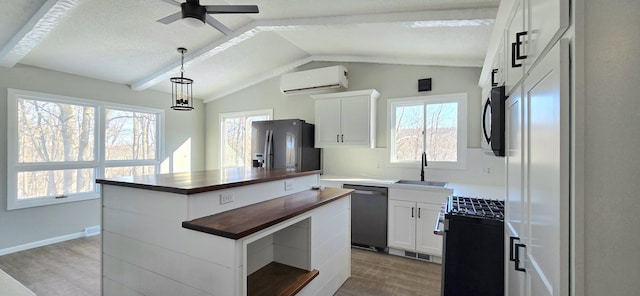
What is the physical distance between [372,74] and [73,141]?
462 centimetres

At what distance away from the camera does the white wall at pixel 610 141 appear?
0.63m

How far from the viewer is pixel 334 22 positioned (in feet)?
9.73

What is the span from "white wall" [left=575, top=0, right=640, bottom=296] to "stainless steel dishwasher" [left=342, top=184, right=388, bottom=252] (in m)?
2.77

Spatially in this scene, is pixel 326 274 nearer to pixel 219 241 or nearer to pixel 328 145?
pixel 219 241

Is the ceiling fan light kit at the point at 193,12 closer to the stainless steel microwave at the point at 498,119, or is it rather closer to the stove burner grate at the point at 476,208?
the stainless steel microwave at the point at 498,119

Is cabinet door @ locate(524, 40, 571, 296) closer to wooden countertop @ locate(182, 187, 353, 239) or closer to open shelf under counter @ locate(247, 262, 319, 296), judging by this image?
wooden countertop @ locate(182, 187, 353, 239)

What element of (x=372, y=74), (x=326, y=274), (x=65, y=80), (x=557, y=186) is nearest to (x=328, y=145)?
(x=372, y=74)

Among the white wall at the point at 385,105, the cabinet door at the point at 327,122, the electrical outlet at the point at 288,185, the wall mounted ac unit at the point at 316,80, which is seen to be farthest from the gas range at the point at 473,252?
the wall mounted ac unit at the point at 316,80

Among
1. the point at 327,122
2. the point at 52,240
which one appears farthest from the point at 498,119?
the point at 52,240

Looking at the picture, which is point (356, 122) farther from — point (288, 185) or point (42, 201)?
point (42, 201)

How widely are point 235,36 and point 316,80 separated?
134 centimetres

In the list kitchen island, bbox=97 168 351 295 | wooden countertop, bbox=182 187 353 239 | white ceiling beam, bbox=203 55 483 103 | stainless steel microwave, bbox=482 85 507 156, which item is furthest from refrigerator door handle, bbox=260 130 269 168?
stainless steel microwave, bbox=482 85 507 156

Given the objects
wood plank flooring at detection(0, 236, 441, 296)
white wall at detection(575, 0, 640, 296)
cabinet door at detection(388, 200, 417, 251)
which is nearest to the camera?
white wall at detection(575, 0, 640, 296)

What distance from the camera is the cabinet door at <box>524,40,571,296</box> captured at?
2.29 feet
